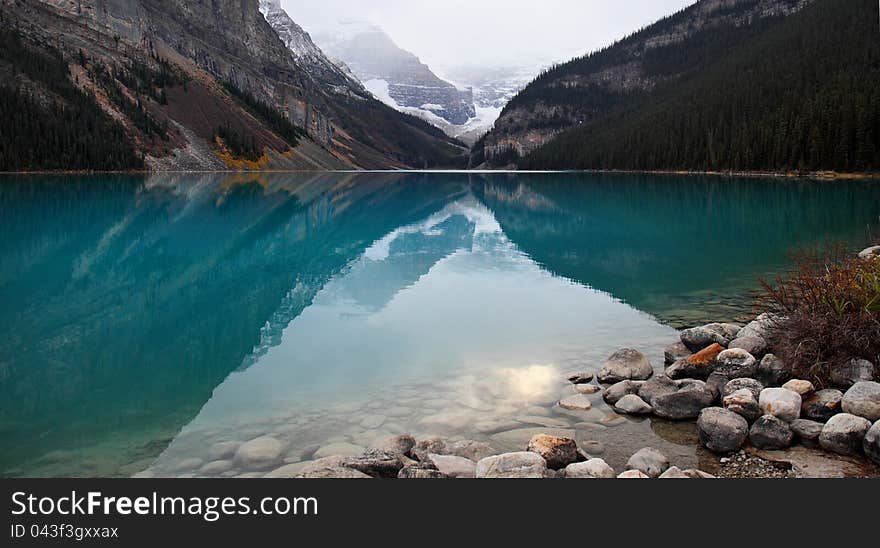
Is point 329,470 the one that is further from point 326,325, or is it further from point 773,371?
point 326,325

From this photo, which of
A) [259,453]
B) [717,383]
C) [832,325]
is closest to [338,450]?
[259,453]

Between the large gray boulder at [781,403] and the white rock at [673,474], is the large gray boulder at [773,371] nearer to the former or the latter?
the large gray boulder at [781,403]

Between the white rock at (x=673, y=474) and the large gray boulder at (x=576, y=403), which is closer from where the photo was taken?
the white rock at (x=673, y=474)

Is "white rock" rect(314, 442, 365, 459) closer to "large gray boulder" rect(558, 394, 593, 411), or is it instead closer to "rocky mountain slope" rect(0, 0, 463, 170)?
"large gray boulder" rect(558, 394, 593, 411)

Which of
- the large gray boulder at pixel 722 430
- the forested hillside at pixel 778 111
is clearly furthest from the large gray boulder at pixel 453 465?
the forested hillside at pixel 778 111

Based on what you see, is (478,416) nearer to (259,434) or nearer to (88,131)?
(259,434)

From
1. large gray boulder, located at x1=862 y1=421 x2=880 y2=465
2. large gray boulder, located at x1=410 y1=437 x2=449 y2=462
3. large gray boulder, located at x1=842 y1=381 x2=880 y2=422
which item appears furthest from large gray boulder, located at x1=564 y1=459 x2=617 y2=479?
large gray boulder, located at x1=842 y1=381 x2=880 y2=422
